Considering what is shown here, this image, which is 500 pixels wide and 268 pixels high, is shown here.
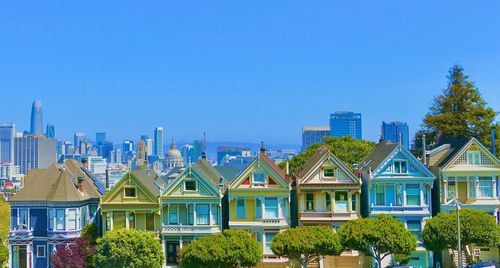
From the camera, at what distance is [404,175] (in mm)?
49094

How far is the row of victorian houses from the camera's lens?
48.9m

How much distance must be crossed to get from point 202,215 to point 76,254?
32.1 ft

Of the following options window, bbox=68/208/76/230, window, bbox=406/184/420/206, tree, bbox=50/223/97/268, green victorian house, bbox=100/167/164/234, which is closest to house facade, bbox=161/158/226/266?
green victorian house, bbox=100/167/164/234

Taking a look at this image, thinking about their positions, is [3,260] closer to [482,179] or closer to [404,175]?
[404,175]

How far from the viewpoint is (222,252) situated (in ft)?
143

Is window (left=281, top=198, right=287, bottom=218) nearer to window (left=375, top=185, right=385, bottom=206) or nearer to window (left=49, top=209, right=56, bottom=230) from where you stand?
window (left=375, top=185, right=385, bottom=206)

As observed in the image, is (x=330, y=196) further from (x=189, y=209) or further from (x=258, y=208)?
(x=189, y=209)

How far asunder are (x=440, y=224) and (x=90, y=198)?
27333mm

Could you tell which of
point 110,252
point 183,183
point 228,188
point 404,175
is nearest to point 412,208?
point 404,175

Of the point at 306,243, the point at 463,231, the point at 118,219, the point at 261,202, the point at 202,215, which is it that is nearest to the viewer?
the point at 306,243

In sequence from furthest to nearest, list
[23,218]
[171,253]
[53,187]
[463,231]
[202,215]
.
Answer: [53,187] < [23,218] < [171,253] < [202,215] < [463,231]

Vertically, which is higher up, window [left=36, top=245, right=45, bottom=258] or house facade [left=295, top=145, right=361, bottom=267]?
house facade [left=295, top=145, right=361, bottom=267]

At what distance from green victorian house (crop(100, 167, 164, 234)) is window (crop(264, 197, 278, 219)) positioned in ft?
27.3

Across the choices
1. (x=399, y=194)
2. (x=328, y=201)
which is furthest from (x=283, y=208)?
(x=399, y=194)
